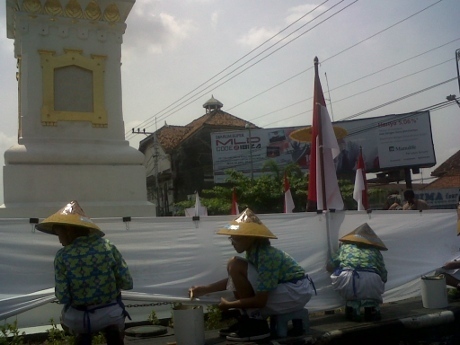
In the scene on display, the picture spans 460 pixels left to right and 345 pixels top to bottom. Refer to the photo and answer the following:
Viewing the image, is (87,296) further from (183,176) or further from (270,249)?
(183,176)

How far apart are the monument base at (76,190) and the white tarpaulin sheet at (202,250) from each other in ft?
5.83

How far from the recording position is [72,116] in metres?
6.81

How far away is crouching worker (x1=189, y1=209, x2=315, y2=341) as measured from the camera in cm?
423

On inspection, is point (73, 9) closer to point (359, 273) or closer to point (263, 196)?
point (359, 273)

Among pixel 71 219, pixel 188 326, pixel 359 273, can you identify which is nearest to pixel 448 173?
pixel 359 273

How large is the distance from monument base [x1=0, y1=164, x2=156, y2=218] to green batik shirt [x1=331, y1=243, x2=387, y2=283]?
243 centimetres

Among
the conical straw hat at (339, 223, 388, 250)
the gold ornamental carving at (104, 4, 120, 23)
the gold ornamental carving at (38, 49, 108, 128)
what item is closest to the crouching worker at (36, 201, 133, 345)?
the conical straw hat at (339, 223, 388, 250)

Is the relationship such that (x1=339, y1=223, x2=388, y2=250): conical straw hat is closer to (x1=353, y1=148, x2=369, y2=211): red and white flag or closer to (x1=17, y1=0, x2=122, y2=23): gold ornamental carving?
(x1=353, y1=148, x2=369, y2=211): red and white flag

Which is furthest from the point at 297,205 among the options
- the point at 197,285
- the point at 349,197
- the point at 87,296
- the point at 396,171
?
the point at 87,296

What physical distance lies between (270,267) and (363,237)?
4.79 ft

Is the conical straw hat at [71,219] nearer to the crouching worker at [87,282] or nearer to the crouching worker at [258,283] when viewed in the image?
the crouching worker at [87,282]

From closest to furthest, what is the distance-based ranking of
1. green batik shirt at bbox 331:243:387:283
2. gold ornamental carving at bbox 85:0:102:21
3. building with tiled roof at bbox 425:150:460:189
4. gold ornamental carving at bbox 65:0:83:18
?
green batik shirt at bbox 331:243:387:283 → gold ornamental carving at bbox 65:0:83:18 → gold ornamental carving at bbox 85:0:102:21 → building with tiled roof at bbox 425:150:460:189

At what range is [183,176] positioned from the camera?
3669 centimetres

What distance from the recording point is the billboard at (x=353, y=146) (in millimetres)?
28000
